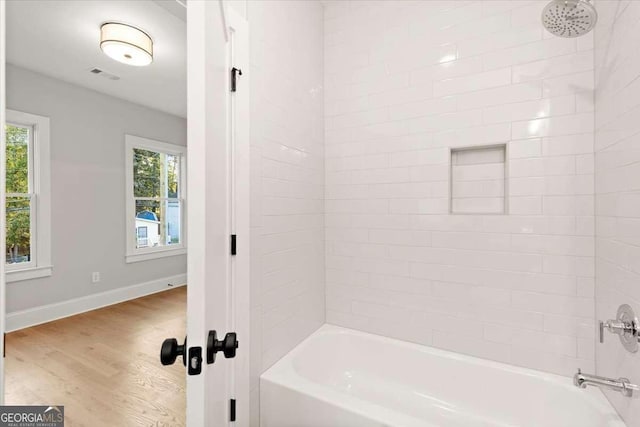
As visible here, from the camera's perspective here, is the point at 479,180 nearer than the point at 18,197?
Yes

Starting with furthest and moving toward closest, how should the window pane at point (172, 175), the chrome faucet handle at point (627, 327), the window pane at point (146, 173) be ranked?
the window pane at point (172, 175) → the window pane at point (146, 173) → the chrome faucet handle at point (627, 327)

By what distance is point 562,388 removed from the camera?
60.7 inches

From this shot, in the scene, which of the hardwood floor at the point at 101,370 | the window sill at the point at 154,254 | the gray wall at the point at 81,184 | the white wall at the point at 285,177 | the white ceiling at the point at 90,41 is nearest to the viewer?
the white wall at the point at 285,177

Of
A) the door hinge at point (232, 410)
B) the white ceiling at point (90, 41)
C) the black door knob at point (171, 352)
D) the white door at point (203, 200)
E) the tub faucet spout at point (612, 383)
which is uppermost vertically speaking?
the white ceiling at point (90, 41)

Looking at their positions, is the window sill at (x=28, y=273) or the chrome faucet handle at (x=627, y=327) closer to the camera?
the chrome faucet handle at (x=627, y=327)

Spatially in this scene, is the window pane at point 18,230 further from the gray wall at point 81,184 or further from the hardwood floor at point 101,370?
the hardwood floor at point 101,370

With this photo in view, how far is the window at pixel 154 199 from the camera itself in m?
4.17

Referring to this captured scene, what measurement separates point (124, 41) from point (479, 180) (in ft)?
9.36

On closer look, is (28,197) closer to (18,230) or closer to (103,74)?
(18,230)

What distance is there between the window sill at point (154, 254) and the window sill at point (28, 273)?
88 cm

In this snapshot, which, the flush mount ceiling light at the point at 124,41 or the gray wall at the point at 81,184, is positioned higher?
the flush mount ceiling light at the point at 124,41

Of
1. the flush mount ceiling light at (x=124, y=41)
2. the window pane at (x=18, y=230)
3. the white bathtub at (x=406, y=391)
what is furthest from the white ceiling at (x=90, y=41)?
the white bathtub at (x=406, y=391)

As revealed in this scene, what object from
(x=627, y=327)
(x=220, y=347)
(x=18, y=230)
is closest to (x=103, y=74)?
(x=18, y=230)

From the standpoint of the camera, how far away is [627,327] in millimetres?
1126
